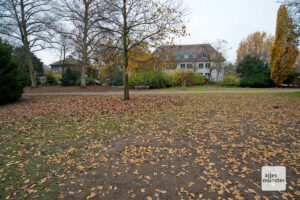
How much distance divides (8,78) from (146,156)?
12.9 metres

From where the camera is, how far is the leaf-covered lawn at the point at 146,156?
303 cm

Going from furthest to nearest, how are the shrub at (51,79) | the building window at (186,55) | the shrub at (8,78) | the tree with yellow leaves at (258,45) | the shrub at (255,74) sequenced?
the building window at (186,55), the tree with yellow leaves at (258,45), the shrub at (51,79), the shrub at (255,74), the shrub at (8,78)

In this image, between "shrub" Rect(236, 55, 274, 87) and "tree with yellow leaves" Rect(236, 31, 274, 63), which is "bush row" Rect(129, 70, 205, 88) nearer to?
"shrub" Rect(236, 55, 274, 87)

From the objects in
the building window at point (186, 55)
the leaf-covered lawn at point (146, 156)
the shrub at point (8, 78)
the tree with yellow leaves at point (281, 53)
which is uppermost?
the building window at point (186, 55)

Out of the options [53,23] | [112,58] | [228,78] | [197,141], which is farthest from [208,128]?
[228,78]

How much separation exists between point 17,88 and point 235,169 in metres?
15.1

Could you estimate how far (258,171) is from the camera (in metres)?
3.55

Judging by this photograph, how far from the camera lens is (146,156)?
4266 mm

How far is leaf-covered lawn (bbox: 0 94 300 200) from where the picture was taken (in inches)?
119

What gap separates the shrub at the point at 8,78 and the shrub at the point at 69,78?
18.3 metres

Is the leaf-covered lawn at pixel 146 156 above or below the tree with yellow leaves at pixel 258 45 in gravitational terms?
below

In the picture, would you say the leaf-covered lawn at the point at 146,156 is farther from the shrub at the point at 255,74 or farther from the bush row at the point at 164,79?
the shrub at the point at 255,74

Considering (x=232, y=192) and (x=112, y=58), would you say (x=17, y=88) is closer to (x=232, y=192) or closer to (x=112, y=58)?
Result: (x=112, y=58)

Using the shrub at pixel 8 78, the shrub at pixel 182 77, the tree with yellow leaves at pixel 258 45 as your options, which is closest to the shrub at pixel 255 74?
the shrub at pixel 182 77
